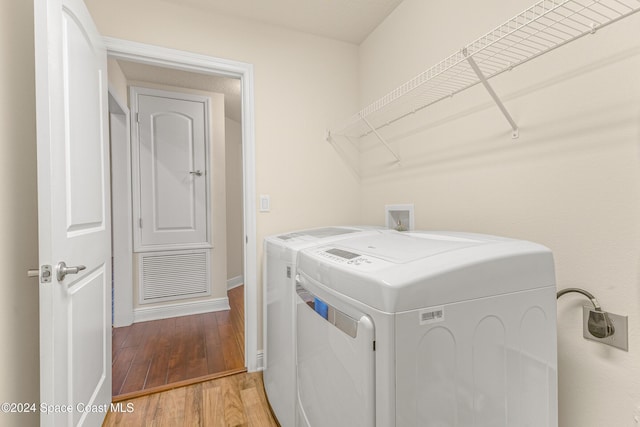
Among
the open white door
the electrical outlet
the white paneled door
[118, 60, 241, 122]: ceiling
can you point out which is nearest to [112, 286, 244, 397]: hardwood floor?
the open white door

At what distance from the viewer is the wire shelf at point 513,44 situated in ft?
2.89

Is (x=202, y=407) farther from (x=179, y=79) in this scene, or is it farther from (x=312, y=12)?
(x=179, y=79)

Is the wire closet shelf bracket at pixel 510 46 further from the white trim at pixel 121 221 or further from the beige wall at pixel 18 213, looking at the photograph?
the white trim at pixel 121 221

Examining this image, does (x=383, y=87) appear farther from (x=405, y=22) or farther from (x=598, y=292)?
(x=598, y=292)

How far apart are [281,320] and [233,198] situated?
294 centimetres

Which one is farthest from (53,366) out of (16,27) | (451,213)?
(451,213)

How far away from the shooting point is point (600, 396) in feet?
3.08

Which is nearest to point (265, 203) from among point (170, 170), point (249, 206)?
point (249, 206)

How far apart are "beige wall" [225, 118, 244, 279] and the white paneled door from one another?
34.8 inches

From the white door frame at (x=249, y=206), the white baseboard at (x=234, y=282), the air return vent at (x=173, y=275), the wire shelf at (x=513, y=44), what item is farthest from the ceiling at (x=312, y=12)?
the white baseboard at (x=234, y=282)

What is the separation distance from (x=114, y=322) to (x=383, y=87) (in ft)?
10.0

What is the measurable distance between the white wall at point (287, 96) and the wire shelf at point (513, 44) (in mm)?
416

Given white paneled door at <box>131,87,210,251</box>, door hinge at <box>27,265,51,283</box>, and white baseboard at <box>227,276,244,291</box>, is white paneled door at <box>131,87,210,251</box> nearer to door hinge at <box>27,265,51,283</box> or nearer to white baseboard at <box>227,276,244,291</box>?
white baseboard at <box>227,276,244,291</box>

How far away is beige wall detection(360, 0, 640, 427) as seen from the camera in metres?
0.89
